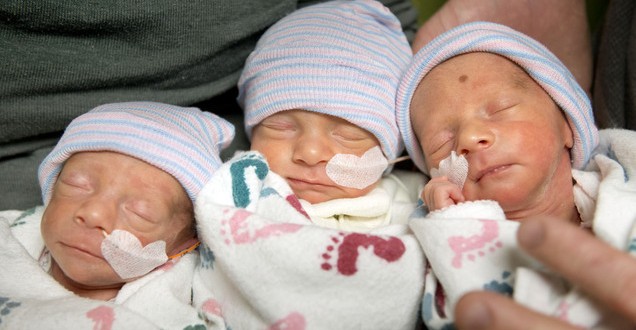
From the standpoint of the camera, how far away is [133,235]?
1282 mm

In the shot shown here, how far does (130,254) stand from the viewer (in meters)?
1.28

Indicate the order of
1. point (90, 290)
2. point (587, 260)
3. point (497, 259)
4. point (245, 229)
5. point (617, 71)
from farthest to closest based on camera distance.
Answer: point (617, 71) → point (90, 290) → point (245, 229) → point (497, 259) → point (587, 260)

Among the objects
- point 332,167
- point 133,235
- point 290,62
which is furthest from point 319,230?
point 290,62

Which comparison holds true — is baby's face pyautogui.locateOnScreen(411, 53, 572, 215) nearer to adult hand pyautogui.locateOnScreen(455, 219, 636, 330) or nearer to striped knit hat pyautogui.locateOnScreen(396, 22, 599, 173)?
striped knit hat pyautogui.locateOnScreen(396, 22, 599, 173)

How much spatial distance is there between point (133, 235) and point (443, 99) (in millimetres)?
824

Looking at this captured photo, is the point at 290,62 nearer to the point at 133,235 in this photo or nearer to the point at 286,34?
the point at 286,34

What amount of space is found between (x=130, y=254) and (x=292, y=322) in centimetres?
40

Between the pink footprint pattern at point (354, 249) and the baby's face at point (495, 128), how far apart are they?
0.83 feet

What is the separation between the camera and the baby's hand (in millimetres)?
1294

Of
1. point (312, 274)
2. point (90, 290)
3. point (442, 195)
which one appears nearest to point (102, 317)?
point (90, 290)

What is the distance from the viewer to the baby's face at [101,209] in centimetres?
127

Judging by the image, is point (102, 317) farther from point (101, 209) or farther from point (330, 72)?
point (330, 72)

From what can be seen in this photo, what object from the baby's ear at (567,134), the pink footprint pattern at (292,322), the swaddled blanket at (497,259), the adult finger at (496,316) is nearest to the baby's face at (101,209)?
the pink footprint pattern at (292,322)

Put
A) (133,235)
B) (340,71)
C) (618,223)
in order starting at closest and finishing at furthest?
(618,223) → (133,235) → (340,71)
